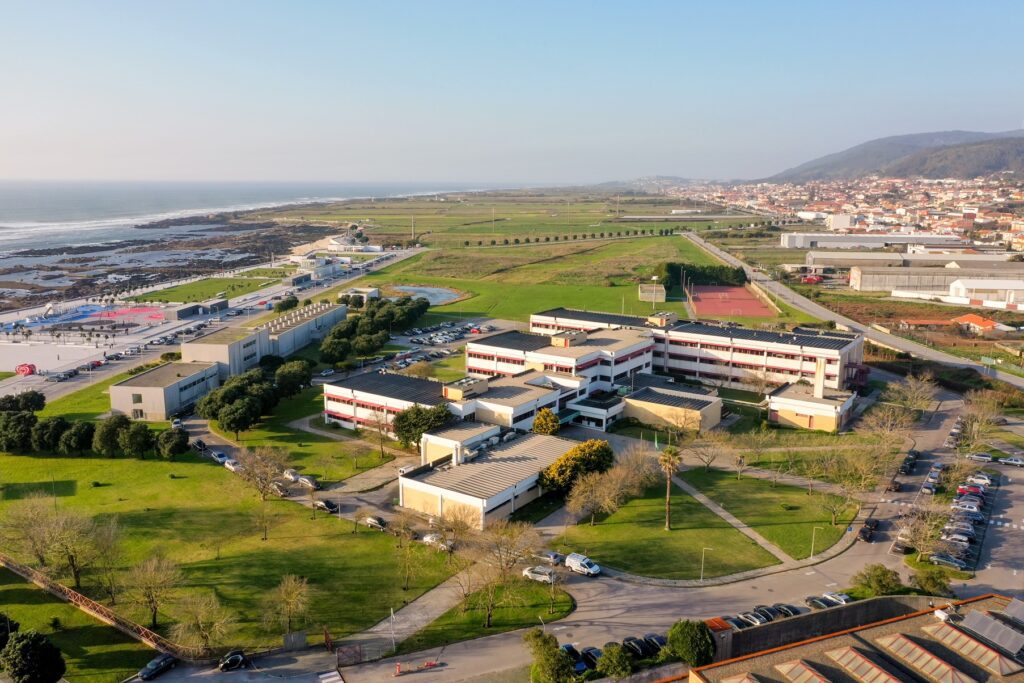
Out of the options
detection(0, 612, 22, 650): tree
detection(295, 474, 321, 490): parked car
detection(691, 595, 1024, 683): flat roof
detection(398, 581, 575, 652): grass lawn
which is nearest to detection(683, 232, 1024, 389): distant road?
detection(691, 595, 1024, 683): flat roof

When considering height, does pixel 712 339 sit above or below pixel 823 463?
above

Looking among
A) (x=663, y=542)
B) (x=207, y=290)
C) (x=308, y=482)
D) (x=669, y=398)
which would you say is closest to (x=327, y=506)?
(x=308, y=482)

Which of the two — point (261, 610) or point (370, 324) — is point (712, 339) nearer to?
point (370, 324)

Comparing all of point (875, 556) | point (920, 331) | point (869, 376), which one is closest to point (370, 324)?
point (869, 376)

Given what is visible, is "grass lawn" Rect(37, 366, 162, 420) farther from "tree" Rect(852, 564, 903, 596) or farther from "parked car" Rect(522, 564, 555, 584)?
"tree" Rect(852, 564, 903, 596)

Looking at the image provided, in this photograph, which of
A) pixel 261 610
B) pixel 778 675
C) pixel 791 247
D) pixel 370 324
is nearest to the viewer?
pixel 778 675

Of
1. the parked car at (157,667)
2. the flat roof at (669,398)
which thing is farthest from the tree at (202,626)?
the flat roof at (669,398)
